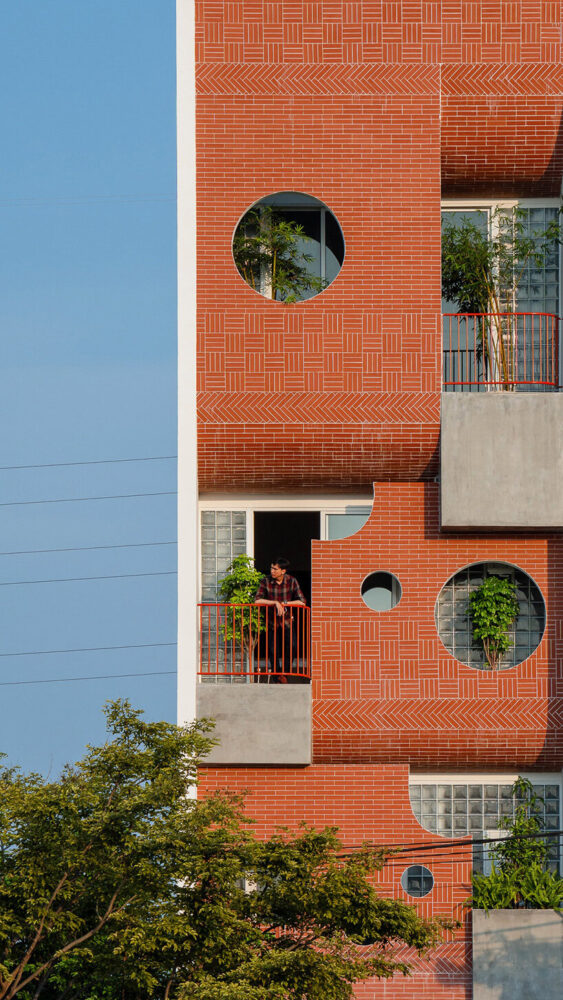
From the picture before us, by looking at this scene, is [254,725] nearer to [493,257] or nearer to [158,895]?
[158,895]

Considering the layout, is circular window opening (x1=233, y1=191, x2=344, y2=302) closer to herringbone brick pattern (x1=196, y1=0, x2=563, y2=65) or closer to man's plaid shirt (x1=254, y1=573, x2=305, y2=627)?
herringbone brick pattern (x1=196, y1=0, x2=563, y2=65)

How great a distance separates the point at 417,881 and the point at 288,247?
28.6ft

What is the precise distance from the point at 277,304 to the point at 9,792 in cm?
805

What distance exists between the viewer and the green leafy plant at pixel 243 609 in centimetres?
1955

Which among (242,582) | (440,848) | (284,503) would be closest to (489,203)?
(284,503)

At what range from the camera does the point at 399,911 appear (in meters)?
15.7

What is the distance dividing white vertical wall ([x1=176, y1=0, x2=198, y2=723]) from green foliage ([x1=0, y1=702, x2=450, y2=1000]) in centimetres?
356

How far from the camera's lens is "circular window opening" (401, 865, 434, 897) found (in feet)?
61.9

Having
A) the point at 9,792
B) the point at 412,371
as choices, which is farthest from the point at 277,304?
the point at 9,792

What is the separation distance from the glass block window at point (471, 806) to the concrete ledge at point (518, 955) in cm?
155

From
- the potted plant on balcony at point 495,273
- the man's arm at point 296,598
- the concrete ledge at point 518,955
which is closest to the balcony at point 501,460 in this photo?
the potted plant on balcony at point 495,273

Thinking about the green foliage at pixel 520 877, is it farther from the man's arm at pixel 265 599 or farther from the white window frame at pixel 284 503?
the white window frame at pixel 284 503

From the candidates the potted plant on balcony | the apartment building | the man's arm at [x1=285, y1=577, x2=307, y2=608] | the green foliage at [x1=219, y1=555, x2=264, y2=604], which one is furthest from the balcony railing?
the green foliage at [x1=219, y1=555, x2=264, y2=604]

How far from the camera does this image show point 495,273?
20891 millimetres
